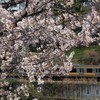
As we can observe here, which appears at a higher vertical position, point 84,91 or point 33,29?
point 33,29

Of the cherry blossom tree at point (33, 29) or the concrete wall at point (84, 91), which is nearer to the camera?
the cherry blossom tree at point (33, 29)

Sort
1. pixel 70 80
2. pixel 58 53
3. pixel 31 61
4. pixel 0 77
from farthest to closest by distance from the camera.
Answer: pixel 70 80
pixel 58 53
pixel 31 61
pixel 0 77

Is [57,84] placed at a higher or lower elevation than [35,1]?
lower

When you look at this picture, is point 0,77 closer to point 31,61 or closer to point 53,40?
point 31,61

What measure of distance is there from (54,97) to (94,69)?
127 inches

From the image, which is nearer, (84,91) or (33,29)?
(33,29)

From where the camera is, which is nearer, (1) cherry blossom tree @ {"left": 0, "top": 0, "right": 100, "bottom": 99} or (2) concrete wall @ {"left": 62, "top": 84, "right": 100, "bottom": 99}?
(1) cherry blossom tree @ {"left": 0, "top": 0, "right": 100, "bottom": 99}

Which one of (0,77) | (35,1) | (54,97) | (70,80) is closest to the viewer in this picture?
(35,1)

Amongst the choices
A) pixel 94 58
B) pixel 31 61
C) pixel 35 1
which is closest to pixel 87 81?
pixel 94 58

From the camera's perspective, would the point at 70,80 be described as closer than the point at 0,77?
Result: No

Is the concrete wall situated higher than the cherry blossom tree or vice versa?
the cherry blossom tree

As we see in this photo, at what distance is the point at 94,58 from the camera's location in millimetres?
16484

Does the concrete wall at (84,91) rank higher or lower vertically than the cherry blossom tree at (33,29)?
lower

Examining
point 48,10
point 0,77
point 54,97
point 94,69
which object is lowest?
point 54,97
